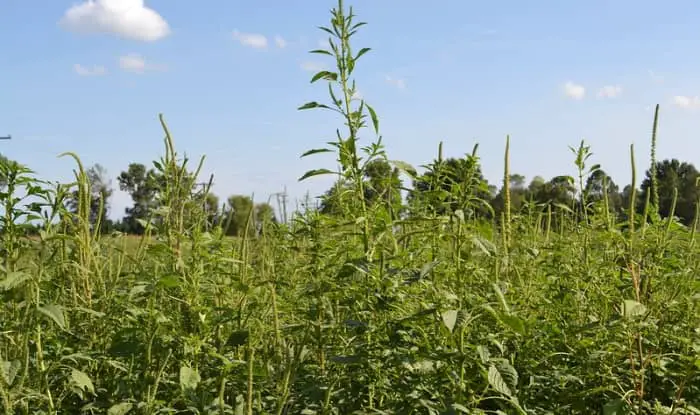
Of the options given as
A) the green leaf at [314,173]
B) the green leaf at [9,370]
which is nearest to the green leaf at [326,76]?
the green leaf at [314,173]

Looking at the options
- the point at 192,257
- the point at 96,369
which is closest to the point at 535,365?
the point at 192,257

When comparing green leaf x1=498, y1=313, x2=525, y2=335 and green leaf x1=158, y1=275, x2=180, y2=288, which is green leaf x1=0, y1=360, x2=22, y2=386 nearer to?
green leaf x1=158, y1=275, x2=180, y2=288

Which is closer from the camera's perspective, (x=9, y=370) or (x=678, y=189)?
(x=9, y=370)

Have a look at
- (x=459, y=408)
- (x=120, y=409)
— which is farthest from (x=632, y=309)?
(x=120, y=409)

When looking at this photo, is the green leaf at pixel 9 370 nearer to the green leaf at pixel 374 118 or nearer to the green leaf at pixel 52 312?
the green leaf at pixel 52 312

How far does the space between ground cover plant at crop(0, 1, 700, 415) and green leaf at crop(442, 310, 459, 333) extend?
0.03 ft

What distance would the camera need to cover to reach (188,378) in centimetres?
236

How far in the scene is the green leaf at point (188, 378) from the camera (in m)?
2.33

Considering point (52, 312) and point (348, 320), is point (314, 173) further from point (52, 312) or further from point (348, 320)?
point (52, 312)

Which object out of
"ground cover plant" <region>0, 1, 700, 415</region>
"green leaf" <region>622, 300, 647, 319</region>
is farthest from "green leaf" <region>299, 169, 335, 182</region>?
"green leaf" <region>622, 300, 647, 319</region>

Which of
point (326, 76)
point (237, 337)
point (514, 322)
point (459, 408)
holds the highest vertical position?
point (326, 76)

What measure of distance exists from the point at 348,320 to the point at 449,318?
45 centimetres

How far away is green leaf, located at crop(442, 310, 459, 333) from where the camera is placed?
77.2 inches

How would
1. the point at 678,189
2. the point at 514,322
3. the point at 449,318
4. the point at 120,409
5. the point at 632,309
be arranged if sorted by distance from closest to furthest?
the point at 449,318 → the point at 514,322 → the point at 632,309 → the point at 120,409 → the point at 678,189
